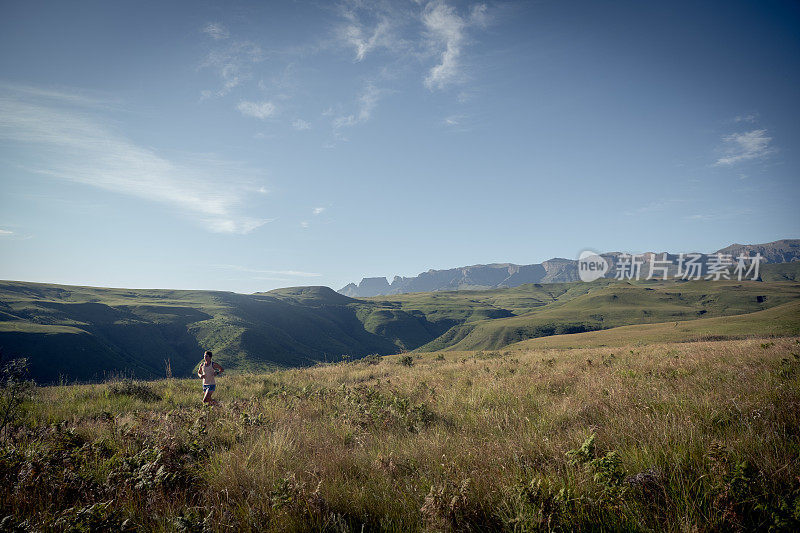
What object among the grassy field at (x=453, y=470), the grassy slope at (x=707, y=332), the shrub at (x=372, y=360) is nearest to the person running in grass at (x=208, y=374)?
the grassy field at (x=453, y=470)

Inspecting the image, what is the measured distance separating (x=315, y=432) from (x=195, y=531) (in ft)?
9.58

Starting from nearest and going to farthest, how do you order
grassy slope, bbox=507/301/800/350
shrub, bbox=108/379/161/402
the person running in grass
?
the person running in grass → shrub, bbox=108/379/161/402 → grassy slope, bbox=507/301/800/350

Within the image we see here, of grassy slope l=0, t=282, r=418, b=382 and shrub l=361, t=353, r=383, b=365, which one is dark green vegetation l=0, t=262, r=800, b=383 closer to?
grassy slope l=0, t=282, r=418, b=382

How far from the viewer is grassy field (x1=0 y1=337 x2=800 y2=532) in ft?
9.41

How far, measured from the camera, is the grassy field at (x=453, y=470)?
9.41 feet

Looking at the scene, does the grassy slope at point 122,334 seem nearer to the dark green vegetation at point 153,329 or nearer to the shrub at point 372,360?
the dark green vegetation at point 153,329

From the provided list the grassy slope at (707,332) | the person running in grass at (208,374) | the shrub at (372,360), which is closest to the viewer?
the person running in grass at (208,374)

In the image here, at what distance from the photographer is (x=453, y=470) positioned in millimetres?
3793

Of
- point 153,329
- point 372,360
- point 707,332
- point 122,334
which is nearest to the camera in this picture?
point 372,360

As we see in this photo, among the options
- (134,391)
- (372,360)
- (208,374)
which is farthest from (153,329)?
(208,374)

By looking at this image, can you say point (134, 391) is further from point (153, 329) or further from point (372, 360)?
point (153, 329)

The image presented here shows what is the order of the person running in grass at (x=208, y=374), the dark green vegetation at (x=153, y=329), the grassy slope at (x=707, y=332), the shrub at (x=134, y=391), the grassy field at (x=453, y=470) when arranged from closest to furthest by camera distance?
the grassy field at (x=453, y=470) → the person running in grass at (x=208, y=374) → the shrub at (x=134, y=391) → the grassy slope at (x=707, y=332) → the dark green vegetation at (x=153, y=329)

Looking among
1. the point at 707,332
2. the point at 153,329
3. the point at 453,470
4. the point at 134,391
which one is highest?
the point at 453,470

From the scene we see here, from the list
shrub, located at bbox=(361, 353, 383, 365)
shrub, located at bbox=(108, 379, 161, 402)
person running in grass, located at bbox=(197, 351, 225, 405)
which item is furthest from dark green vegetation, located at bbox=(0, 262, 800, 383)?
person running in grass, located at bbox=(197, 351, 225, 405)
